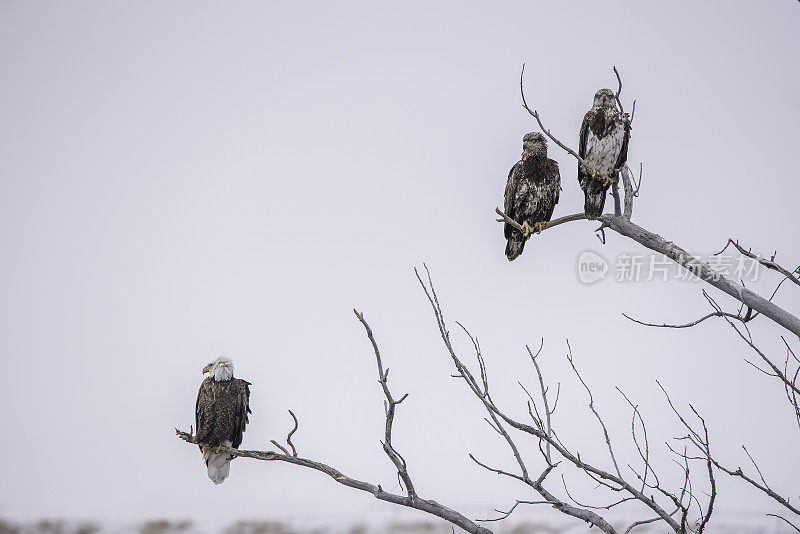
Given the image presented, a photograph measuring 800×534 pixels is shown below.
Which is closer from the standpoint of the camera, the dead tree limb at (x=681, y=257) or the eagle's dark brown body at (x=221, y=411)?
the dead tree limb at (x=681, y=257)

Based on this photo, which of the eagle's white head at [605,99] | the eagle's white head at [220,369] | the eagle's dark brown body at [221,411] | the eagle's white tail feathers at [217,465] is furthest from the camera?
the eagle's white tail feathers at [217,465]

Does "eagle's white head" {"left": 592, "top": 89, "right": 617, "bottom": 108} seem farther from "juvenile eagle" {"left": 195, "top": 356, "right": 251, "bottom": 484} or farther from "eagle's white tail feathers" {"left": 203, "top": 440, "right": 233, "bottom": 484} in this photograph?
"eagle's white tail feathers" {"left": 203, "top": 440, "right": 233, "bottom": 484}

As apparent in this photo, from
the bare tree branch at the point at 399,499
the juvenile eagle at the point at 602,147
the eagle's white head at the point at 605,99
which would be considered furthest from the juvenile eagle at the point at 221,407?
the eagle's white head at the point at 605,99

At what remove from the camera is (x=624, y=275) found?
181 inches

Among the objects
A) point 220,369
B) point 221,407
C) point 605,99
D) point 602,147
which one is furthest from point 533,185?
point 221,407

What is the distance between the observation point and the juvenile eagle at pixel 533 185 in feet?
20.6

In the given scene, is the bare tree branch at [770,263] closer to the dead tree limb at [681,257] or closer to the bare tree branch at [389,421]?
the dead tree limb at [681,257]

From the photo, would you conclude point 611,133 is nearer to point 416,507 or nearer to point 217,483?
point 416,507

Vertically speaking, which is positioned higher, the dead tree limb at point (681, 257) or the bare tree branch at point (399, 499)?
the dead tree limb at point (681, 257)

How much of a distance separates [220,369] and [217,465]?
1.07 meters

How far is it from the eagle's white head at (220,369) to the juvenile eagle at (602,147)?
12.7 feet

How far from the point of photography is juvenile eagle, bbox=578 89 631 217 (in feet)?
18.7

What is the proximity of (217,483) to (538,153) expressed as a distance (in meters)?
4.72

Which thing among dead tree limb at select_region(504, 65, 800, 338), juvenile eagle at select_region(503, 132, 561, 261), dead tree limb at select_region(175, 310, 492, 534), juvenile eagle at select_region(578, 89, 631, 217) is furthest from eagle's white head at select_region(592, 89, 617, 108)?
dead tree limb at select_region(175, 310, 492, 534)
